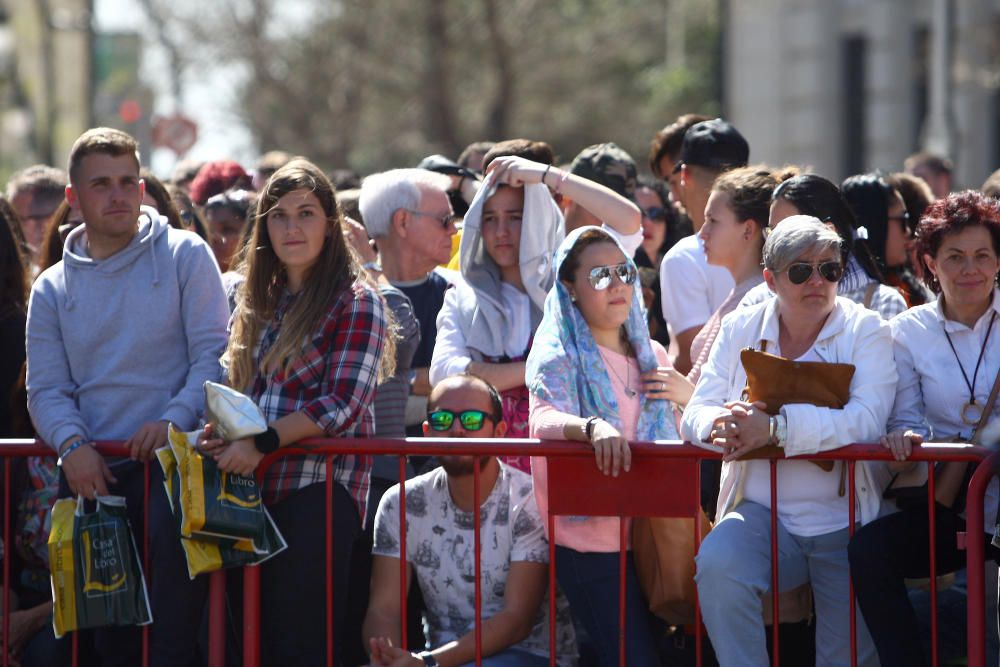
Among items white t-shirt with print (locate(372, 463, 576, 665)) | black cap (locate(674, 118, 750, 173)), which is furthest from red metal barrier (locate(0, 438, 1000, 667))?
black cap (locate(674, 118, 750, 173))

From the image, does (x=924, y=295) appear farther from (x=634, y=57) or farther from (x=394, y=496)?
(x=634, y=57)

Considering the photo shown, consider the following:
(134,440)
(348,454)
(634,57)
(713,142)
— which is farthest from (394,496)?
(634,57)

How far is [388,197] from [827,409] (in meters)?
2.40

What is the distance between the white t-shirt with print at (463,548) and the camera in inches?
223

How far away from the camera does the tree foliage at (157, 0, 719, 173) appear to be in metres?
29.9

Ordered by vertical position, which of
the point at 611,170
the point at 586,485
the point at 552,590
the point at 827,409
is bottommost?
the point at 552,590

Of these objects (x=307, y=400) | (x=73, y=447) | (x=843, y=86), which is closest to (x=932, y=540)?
(x=307, y=400)

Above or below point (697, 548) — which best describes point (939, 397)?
above

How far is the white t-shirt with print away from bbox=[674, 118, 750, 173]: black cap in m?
2.00

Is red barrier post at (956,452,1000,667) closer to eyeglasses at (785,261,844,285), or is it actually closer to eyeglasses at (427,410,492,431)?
eyeglasses at (785,261,844,285)

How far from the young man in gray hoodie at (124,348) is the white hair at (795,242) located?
82.0 inches

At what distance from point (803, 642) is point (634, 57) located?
2994 cm

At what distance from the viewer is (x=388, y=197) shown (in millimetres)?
6754

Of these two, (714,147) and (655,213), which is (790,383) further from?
(655,213)
